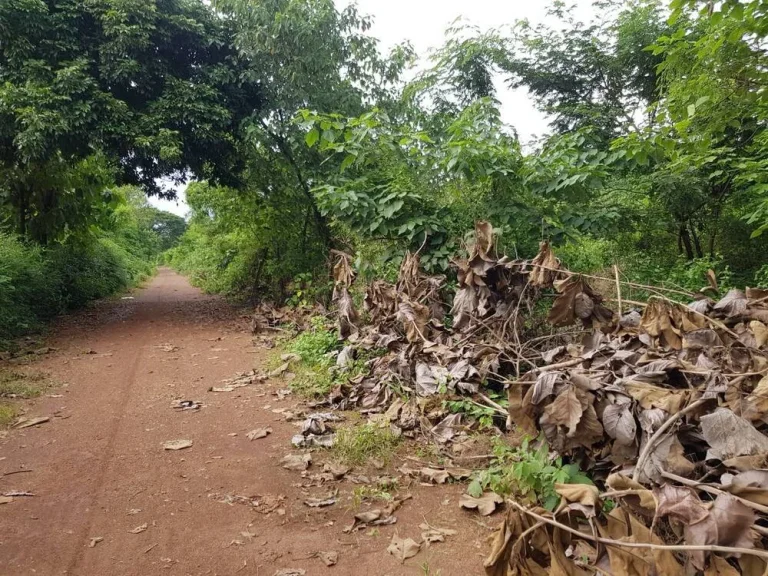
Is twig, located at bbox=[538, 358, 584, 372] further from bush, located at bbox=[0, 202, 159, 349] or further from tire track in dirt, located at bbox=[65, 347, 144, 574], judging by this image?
bush, located at bbox=[0, 202, 159, 349]

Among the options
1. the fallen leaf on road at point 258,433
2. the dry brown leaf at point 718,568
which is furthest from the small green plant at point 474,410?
the dry brown leaf at point 718,568

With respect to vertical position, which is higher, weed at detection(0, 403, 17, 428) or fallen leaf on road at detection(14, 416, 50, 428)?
weed at detection(0, 403, 17, 428)

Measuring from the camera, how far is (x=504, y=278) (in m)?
4.48

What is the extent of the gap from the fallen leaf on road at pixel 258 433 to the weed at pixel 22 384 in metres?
2.64

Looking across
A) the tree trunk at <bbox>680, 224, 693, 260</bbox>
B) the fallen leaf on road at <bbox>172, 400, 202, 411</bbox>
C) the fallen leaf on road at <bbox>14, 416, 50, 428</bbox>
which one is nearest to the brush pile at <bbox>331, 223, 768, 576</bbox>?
the fallen leaf on road at <bbox>172, 400, 202, 411</bbox>

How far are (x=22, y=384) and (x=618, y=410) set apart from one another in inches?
234

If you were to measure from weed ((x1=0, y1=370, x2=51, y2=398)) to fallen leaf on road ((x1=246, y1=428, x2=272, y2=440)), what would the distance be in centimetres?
264

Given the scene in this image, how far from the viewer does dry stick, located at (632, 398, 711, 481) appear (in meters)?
2.13

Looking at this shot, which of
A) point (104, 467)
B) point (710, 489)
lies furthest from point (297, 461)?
point (710, 489)

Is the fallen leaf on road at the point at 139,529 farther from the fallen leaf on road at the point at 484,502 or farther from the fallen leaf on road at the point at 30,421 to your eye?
the fallen leaf on road at the point at 30,421

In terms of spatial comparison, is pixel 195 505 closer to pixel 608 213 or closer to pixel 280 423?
pixel 280 423

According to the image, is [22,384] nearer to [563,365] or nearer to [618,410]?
[563,365]

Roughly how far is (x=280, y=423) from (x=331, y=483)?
1283 millimetres

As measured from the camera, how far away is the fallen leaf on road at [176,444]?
154 inches
